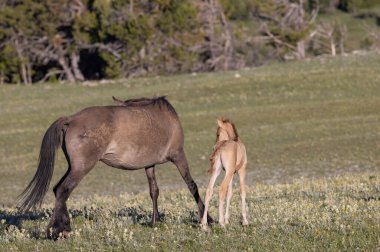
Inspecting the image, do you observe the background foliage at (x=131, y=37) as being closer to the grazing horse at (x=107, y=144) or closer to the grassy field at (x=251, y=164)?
the grassy field at (x=251, y=164)

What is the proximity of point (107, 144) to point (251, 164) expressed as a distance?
50.5ft

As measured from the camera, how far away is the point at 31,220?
13.0m

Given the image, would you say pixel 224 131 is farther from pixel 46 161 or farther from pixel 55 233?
pixel 55 233

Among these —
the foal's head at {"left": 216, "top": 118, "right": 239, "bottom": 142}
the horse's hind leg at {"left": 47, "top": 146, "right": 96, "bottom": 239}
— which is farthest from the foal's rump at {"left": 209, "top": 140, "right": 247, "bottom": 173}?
the horse's hind leg at {"left": 47, "top": 146, "right": 96, "bottom": 239}

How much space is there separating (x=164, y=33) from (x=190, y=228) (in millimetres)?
45950

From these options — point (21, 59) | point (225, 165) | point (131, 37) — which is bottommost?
point (21, 59)

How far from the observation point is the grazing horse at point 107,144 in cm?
1094

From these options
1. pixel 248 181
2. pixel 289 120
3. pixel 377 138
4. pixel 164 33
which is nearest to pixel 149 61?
pixel 164 33

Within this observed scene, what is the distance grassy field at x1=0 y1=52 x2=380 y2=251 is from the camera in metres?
10.2

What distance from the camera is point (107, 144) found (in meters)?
11.1

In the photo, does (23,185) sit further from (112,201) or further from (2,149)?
(112,201)

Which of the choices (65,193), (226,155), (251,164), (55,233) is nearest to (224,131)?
(226,155)

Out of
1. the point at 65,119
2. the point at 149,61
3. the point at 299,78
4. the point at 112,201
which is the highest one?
the point at 65,119

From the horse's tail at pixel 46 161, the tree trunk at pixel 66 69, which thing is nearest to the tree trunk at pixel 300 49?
the tree trunk at pixel 66 69
